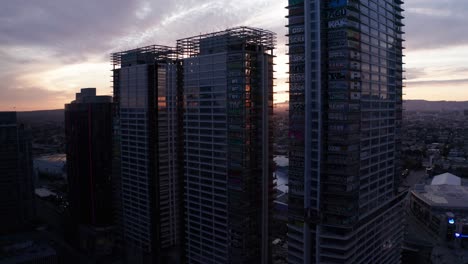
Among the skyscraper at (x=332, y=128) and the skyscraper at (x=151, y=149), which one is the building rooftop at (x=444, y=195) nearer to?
the skyscraper at (x=332, y=128)

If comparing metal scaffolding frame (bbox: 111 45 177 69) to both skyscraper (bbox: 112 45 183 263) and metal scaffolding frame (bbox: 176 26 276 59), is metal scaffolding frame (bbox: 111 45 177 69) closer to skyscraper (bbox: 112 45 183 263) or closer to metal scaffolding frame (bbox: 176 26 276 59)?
skyscraper (bbox: 112 45 183 263)

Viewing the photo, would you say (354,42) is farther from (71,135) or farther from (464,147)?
(464,147)

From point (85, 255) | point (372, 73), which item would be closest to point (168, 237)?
point (85, 255)

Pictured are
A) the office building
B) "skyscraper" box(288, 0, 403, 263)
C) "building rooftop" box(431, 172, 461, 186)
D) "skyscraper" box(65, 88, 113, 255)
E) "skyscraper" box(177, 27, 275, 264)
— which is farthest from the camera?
"building rooftop" box(431, 172, 461, 186)

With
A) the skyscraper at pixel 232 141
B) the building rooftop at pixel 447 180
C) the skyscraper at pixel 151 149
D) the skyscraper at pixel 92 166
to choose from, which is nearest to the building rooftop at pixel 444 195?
the building rooftop at pixel 447 180

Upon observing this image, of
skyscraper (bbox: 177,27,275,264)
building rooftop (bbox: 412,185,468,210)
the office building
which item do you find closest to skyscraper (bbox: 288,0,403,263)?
skyscraper (bbox: 177,27,275,264)

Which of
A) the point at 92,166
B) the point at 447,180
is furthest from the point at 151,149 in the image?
the point at 447,180
